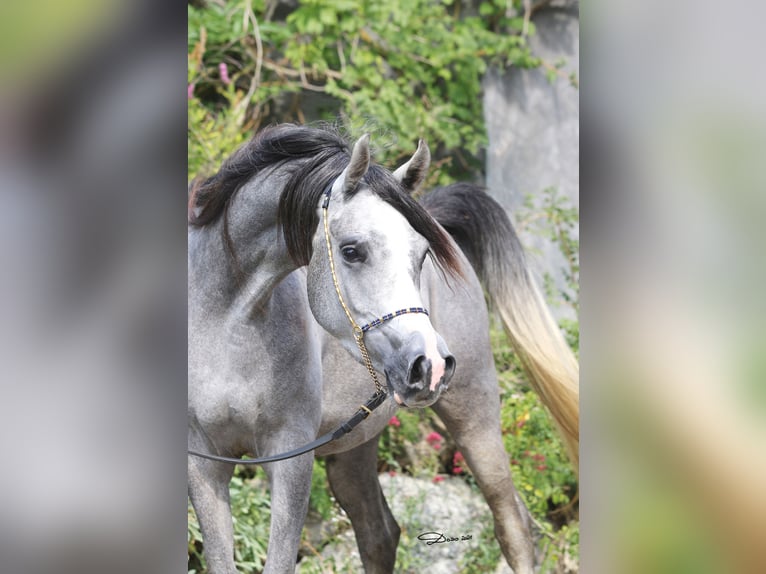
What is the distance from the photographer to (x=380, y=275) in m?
1.53

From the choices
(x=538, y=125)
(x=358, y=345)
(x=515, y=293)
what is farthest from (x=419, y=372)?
(x=538, y=125)

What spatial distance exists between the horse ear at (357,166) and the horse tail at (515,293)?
28.2 inches

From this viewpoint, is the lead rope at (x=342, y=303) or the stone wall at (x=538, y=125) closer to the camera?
the lead rope at (x=342, y=303)

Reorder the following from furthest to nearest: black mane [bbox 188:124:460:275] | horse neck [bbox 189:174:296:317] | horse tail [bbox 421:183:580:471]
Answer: horse tail [bbox 421:183:580:471] → horse neck [bbox 189:174:296:317] → black mane [bbox 188:124:460:275]

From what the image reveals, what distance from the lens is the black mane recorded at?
1.59m

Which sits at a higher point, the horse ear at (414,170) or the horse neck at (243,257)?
the horse ear at (414,170)

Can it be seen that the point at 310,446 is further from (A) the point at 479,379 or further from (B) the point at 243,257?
(A) the point at 479,379

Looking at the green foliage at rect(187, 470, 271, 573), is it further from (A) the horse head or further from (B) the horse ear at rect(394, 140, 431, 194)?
(B) the horse ear at rect(394, 140, 431, 194)

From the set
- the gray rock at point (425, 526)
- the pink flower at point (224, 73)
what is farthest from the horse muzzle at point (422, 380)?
the pink flower at point (224, 73)

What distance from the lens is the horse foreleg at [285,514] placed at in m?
1.76

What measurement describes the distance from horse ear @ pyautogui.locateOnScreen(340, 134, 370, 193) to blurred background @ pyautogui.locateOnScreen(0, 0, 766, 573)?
0.18m
